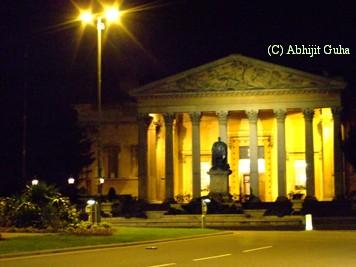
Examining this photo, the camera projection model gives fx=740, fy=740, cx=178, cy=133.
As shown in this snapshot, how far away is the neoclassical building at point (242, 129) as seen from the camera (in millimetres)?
75188

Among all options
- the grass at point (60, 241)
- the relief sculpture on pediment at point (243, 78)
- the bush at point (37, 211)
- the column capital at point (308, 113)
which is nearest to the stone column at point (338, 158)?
the column capital at point (308, 113)

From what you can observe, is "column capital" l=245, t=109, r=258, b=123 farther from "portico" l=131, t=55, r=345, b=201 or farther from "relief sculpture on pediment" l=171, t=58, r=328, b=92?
"relief sculpture on pediment" l=171, t=58, r=328, b=92

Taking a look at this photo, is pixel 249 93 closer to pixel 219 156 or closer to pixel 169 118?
pixel 169 118

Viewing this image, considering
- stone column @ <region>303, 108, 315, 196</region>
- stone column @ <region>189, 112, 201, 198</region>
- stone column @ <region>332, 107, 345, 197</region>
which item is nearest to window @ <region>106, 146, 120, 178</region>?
stone column @ <region>189, 112, 201, 198</region>

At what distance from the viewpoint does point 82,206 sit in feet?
179

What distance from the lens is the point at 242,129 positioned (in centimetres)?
8712

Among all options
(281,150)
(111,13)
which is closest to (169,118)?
(281,150)

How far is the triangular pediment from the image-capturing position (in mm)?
74562

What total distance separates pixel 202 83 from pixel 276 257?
55.2 m

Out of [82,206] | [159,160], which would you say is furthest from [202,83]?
[82,206]

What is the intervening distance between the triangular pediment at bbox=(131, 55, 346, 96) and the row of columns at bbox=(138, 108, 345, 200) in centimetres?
254

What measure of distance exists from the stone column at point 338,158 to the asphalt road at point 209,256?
45.8 meters

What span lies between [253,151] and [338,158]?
864 centimetres

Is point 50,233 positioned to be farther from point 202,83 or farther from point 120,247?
point 202,83
